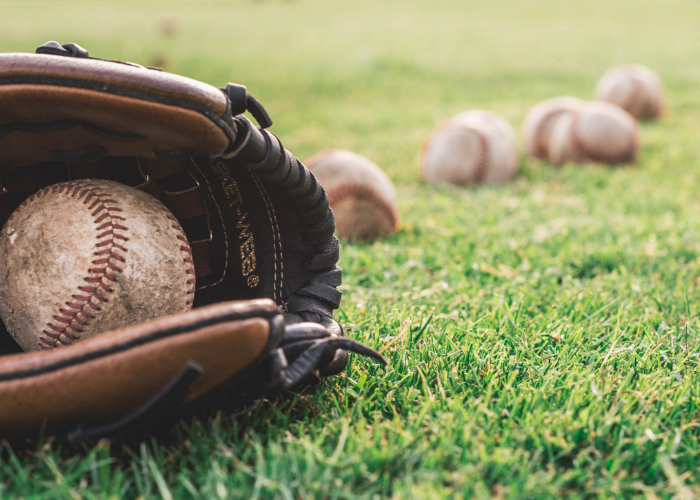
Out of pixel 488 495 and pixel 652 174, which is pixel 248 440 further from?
pixel 652 174

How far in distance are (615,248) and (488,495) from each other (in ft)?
7.25

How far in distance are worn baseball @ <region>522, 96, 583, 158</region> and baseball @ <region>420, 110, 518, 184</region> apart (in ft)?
3.46

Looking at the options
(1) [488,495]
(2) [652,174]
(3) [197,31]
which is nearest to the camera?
(1) [488,495]

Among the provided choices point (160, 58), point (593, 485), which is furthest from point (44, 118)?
point (160, 58)

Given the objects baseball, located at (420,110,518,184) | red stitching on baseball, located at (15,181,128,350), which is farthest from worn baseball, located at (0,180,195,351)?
baseball, located at (420,110,518,184)

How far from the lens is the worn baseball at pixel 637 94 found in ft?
25.7

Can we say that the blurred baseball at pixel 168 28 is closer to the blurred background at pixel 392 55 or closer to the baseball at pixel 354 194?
the blurred background at pixel 392 55

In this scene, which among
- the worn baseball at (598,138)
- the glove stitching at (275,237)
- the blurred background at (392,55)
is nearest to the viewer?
the glove stitching at (275,237)

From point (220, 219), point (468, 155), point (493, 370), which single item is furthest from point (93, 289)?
point (468, 155)

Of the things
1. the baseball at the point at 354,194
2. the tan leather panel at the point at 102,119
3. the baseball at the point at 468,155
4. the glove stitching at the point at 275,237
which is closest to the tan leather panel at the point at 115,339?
the tan leather panel at the point at 102,119

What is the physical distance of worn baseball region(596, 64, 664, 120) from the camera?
309 inches

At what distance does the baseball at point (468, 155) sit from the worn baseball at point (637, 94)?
3761 mm

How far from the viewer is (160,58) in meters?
13.5

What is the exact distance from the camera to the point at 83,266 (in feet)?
5.33
